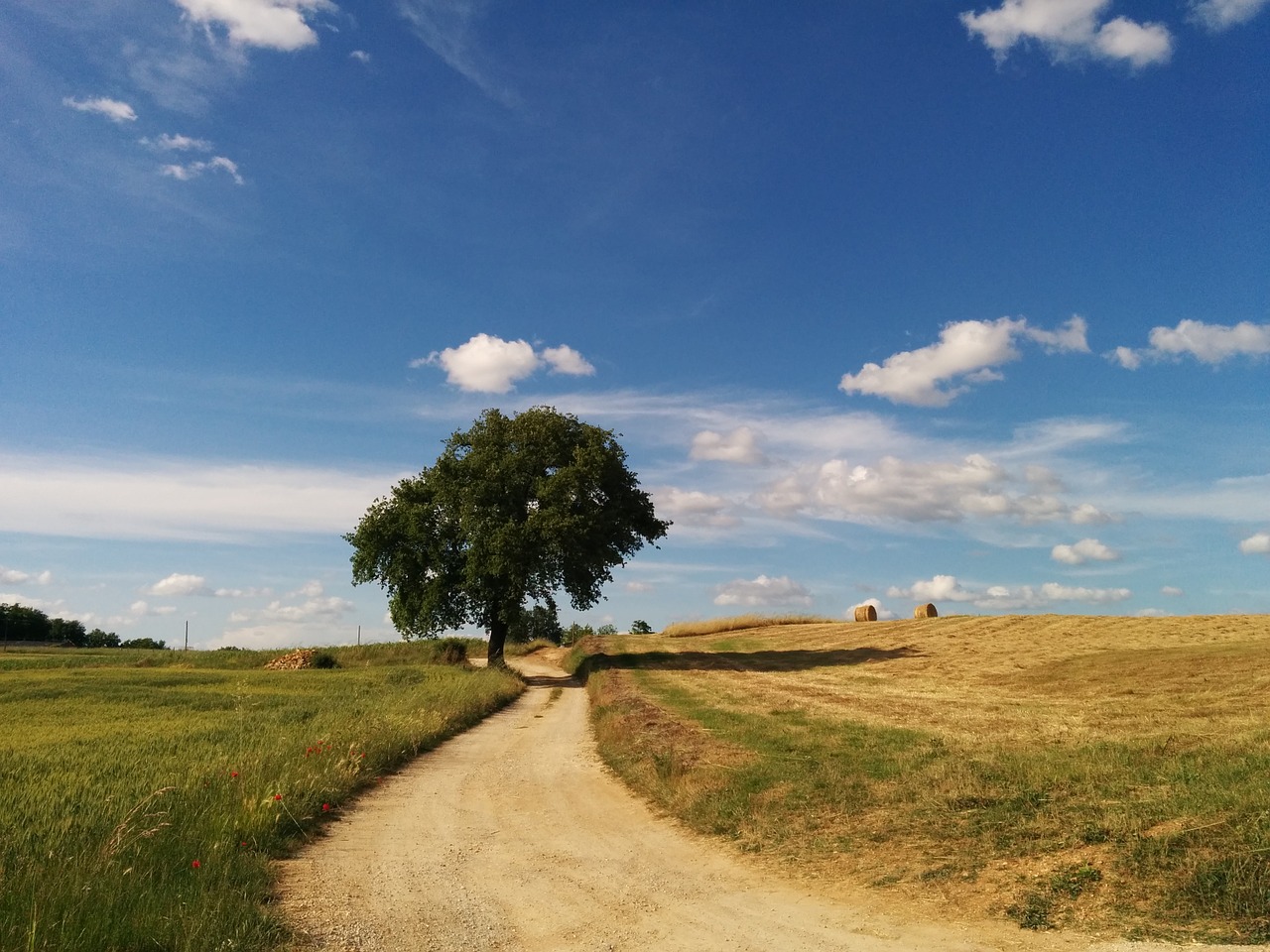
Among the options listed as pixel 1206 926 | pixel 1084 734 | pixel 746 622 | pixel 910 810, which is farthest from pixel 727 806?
pixel 746 622

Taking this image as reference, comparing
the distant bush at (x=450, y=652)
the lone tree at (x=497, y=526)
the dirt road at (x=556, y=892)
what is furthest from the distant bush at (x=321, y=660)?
the dirt road at (x=556, y=892)

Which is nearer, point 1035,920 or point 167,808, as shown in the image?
point 1035,920

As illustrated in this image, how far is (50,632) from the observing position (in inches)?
5027

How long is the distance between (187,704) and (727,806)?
25.4 metres

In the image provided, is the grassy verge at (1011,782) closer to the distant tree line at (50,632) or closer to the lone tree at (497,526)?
the lone tree at (497,526)

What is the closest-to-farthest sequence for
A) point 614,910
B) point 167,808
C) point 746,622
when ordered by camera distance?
1. point 614,910
2. point 167,808
3. point 746,622

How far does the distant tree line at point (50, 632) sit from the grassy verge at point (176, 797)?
339 ft

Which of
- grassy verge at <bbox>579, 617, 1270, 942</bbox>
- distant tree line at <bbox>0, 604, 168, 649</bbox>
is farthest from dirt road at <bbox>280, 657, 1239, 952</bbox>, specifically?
distant tree line at <bbox>0, 604, 168, 649</bbox>

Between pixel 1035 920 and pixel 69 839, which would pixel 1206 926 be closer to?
pixel 1035 920

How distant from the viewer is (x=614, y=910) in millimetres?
8656

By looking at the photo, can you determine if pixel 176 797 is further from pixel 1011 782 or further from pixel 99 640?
pixel 99 640

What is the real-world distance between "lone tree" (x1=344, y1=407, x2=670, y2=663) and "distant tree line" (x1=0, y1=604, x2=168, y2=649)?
84682 millimetres

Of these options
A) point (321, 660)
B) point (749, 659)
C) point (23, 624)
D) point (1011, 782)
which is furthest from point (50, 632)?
point (1011, 782)

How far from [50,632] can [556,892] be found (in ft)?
487
